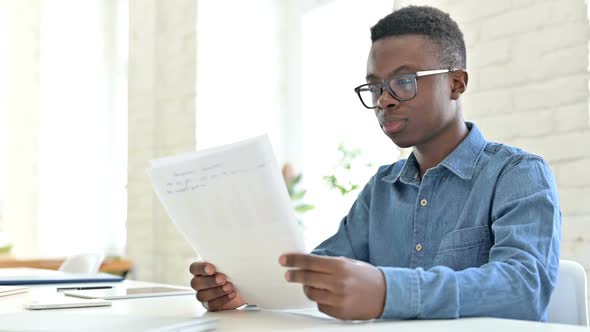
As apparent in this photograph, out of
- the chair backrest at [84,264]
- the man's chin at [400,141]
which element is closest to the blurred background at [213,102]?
the man's chin at [400,141]

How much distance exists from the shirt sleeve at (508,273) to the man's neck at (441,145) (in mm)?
200

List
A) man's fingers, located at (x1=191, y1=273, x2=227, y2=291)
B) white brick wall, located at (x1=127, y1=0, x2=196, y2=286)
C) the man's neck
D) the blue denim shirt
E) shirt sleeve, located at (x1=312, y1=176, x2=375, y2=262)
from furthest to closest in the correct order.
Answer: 1. white brick wall, located at (x1=127, y1=0, x2=196, y2=286)
2. shirt sleeve, located at (x1=312, y1=176, x2=375, y2=262)
3. the man's neck
4. man's fingers, located at (x1=191, y1=273, x2=227, y2=291)
5. the blue denim shirt

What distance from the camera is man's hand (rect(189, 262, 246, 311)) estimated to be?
46.0 inches

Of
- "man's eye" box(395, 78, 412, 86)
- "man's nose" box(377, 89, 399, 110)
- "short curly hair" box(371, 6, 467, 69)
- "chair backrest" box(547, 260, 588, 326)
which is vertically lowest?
"chair backrest" box(547, 260, 588, 326)

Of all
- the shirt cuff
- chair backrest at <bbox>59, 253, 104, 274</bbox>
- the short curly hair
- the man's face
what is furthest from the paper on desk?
chair backrest at <bbox>59, 253, 104, 274</bbox>

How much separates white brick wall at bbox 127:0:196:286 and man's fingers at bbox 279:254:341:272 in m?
2.50

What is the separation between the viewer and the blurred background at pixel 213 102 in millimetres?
2039

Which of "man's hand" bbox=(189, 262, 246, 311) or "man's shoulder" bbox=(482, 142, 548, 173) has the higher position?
A: "man's shoulder" bbox=(482, 142, 548, 173)

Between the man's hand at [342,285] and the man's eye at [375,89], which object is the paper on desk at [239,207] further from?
the man's eye at [375,89]

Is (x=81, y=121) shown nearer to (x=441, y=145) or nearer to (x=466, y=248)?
(x=441, y=145)

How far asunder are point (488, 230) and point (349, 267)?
39 centimetres

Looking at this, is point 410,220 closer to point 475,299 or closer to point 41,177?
point 475,299

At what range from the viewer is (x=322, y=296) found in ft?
3.11

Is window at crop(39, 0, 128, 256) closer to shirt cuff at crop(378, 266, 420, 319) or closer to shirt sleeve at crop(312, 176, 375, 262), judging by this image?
shirt sleeve at crop(312, 176, 375, 262)
